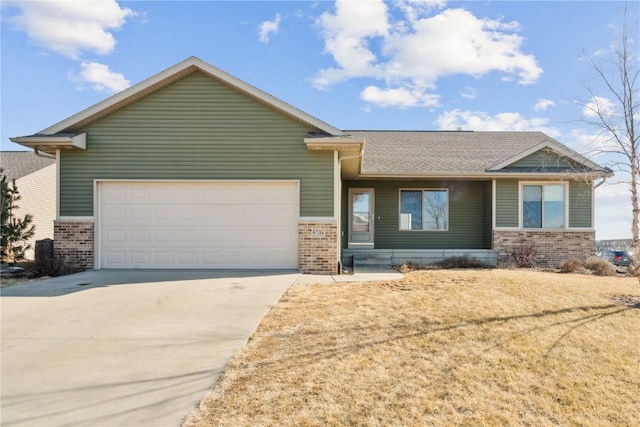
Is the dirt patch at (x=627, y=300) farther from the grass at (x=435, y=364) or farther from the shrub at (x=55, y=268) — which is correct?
the shrub at (x=55, y=268)

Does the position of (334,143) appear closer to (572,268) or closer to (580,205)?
(572,268)

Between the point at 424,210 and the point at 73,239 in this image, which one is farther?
the point at 424,210

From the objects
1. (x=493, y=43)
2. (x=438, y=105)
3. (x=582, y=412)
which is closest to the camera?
(x=582, y=412)

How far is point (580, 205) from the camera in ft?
44.2

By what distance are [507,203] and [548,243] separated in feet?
6.05

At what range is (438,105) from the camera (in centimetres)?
1806

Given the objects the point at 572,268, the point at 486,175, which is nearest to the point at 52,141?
the point at 486,175

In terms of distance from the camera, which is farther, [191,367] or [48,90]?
[48,90]

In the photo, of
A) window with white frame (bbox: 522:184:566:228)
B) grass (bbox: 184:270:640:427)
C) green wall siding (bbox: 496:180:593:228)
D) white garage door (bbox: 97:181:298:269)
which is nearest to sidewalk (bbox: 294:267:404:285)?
white garage door (bbox: 97:181:298:269)

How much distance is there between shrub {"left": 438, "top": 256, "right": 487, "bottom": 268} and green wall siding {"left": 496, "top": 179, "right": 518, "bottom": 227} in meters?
1.78

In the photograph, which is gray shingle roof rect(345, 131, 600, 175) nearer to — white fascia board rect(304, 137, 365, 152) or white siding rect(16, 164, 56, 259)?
white fascia board rect(304, 137, 365, 152)

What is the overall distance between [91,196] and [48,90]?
370 centimetres

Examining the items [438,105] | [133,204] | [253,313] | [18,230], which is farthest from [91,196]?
[438,105]

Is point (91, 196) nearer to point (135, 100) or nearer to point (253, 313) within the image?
point (135, 100)
